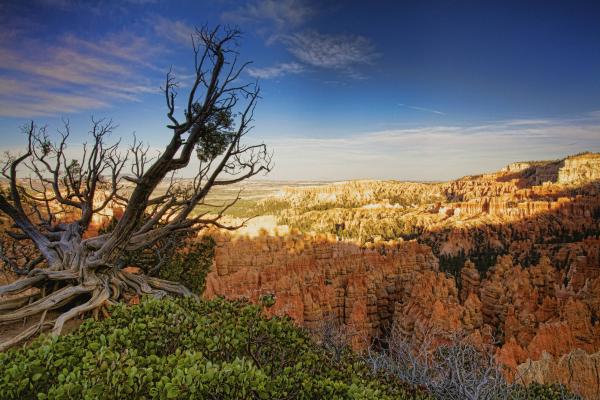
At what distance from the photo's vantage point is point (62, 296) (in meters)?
6.92

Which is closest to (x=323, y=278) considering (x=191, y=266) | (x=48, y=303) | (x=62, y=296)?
(x=191, y=266)

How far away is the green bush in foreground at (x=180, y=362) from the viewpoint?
315cm

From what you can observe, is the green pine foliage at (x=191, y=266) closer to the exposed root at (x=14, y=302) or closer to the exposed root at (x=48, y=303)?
the exposed root at (x=14, y=302)

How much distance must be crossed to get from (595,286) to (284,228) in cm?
4105

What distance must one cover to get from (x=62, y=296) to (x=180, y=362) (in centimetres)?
476

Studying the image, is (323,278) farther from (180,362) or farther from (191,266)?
(180,362)

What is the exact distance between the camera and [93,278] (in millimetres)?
7465

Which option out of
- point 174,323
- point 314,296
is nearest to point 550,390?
point 174,323

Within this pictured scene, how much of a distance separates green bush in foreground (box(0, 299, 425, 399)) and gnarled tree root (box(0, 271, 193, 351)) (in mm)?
2210

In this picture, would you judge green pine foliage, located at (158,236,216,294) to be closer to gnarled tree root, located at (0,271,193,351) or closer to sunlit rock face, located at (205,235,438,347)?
gnarled tree root, located at (0,271,193,351)

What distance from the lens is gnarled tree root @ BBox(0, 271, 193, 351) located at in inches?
249

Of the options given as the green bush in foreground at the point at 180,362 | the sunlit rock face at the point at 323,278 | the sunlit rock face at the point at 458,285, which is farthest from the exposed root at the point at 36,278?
the sunlit rock face at the point at 323,278

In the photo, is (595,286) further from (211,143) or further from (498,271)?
(211,143)

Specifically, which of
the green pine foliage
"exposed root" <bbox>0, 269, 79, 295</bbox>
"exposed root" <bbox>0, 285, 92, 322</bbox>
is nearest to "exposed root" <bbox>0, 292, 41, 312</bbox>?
"exposed root" <bbox>0, 269, 79, 295</bbox>
